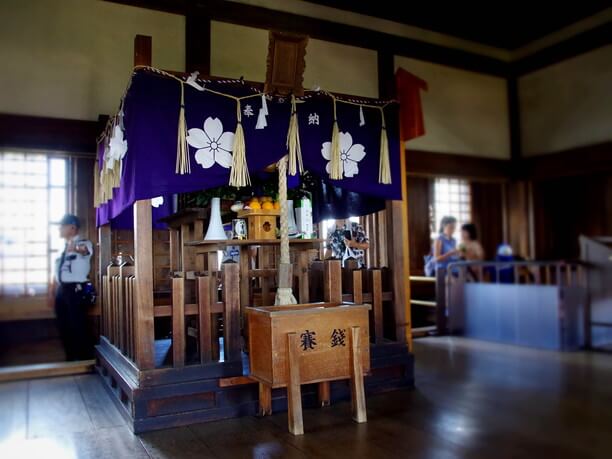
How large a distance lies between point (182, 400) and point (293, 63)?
209 cm

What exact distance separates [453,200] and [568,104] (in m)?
3.13

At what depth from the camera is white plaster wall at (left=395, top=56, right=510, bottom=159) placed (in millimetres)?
6586

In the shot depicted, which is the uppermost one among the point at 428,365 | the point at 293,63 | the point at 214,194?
the point at 293,63

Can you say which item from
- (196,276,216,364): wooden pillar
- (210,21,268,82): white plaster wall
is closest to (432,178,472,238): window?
(210,21,268,82): white plaster wall

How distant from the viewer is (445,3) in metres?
5.84

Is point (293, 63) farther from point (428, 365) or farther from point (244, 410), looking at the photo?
point (428, 365)

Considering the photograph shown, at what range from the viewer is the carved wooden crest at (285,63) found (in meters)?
3.16

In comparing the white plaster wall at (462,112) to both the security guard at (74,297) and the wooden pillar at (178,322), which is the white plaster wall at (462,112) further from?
the wooden pillar at (178,322)

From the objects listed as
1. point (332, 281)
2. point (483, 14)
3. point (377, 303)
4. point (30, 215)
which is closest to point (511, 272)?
point (483, 14)

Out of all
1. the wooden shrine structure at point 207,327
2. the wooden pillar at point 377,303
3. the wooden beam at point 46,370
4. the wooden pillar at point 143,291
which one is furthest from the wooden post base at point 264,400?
the wooden beam at point 46,370

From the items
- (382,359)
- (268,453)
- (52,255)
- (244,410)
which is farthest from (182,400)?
(52,255)

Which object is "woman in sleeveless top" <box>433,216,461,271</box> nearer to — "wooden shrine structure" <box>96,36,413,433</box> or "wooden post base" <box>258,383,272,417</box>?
"wooden shrine structure" <box>96,36,413,433</box>

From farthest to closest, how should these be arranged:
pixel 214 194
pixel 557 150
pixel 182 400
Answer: pixel 557 150, pixel 214 194, pixel 182 400

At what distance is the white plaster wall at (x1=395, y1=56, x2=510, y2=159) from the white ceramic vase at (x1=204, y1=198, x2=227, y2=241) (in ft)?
10.8
